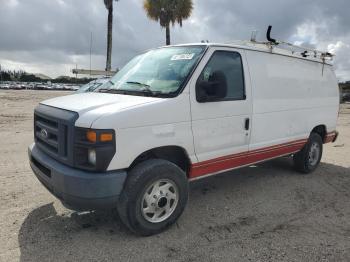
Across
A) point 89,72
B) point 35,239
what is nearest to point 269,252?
point 35,239

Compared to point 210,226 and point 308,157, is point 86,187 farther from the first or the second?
point 308,157

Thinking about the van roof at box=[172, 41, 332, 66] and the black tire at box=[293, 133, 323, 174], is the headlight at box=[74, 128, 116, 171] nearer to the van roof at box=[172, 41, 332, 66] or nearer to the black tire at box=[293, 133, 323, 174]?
the van roof at box=[172, 41, 332, 66]

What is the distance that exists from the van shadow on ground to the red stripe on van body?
0.57 m

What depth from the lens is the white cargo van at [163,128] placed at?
3.41 meters

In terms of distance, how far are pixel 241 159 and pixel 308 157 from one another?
2256 millimetres

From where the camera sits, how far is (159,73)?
432cm

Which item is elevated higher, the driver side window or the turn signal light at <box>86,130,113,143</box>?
the driver side window

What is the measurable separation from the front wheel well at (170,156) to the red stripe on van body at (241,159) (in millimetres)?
123

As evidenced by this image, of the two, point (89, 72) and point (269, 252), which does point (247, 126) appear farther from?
point (89, 72)

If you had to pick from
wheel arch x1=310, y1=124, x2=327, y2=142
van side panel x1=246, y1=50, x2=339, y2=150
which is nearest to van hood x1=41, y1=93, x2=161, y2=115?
van side panel x1=246, y1=50, x2=339, y2=150

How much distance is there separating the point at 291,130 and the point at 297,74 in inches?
37.5

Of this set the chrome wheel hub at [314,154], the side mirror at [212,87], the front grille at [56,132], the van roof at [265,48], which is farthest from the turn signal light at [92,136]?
the chrome wheel hub at [314,154]

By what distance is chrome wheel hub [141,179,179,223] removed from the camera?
12.5 ft

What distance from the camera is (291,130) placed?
5.76 meters
